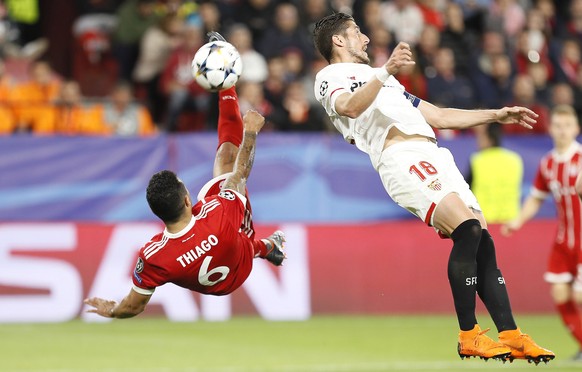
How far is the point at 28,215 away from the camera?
1664cm

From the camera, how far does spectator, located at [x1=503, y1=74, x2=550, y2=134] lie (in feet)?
59.3

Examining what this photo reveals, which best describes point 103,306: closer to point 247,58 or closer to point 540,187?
point 540,187

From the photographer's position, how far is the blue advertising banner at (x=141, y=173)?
1662 cm

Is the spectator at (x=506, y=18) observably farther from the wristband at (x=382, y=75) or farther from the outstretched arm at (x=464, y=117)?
the wristband at (x=382, y=75)

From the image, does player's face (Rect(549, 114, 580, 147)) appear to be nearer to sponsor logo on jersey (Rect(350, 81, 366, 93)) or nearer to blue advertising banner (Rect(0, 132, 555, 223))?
blue advertising banner (Rect(0, 132, 555, 223))

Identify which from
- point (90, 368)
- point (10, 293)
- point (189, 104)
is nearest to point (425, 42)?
point (189, 104)

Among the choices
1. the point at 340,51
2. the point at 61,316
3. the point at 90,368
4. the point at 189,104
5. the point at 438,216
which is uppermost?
the point at 340,51

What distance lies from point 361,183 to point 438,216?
315 inches

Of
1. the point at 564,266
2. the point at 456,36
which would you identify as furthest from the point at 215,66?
the point at 456,36

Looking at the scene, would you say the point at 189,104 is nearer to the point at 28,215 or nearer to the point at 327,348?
the point at 28,215

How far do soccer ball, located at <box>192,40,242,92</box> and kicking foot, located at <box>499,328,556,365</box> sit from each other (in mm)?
2960

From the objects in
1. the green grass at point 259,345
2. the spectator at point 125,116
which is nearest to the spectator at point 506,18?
the green grass at point 259,345

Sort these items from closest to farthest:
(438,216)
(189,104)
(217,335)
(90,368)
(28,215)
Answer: (438,216) → (90,368) → (217,335) → (28,215) → (189,104)

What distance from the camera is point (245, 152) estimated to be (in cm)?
985
